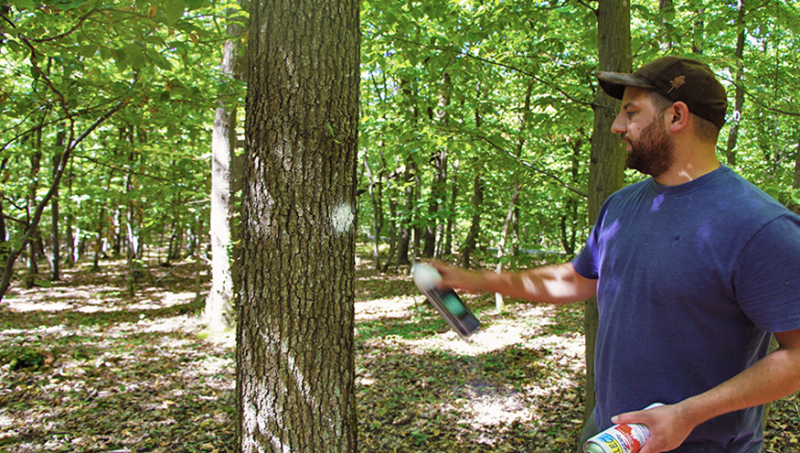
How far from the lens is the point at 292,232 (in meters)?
2.07

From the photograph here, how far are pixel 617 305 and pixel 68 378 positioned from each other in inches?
256

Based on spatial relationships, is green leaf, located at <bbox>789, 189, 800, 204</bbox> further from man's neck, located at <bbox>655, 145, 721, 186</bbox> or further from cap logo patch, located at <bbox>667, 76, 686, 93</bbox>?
cap logo patch, located at <bbox>667, 76, 686, 93</bbox>

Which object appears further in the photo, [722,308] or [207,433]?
[207,433]

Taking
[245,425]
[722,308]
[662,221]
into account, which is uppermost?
[662,221]

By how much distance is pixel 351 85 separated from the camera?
2.20 metres

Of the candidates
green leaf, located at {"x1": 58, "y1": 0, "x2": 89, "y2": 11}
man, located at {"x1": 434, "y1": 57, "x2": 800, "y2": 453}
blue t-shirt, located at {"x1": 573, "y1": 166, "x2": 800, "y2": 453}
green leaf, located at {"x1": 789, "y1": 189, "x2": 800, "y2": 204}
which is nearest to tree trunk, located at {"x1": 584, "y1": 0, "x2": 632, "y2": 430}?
green leaf, located at {"x1": 789, "y1": 189, "x2": 800, "y2": 204}

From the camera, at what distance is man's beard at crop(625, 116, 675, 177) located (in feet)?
5.03

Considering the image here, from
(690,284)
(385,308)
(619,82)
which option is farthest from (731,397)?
(385,308)

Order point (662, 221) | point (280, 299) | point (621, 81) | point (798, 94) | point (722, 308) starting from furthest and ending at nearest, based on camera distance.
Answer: point (798, 94) → point (280, 299) → point (621, 81) → point (662, 221) → point (722, 308)

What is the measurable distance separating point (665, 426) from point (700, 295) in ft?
1.29

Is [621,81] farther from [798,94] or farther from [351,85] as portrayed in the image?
[798,94]

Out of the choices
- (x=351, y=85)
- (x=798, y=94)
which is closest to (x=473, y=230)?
(x=798, y=94)

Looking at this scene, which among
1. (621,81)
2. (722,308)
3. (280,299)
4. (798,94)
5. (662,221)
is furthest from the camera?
(798,94)

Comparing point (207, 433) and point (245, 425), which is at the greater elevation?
point (245, 425)
